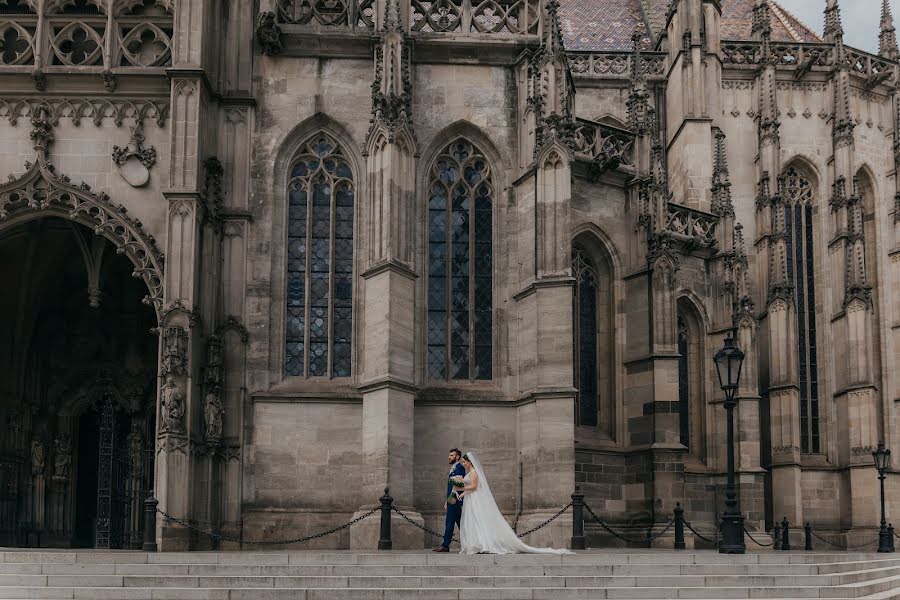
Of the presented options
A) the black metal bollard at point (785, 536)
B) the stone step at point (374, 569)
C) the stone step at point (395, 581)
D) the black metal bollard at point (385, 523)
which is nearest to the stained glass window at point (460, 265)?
the black metal bollard at point (385, 523)

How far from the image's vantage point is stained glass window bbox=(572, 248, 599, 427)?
28.3m

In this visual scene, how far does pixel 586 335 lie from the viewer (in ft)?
94.0

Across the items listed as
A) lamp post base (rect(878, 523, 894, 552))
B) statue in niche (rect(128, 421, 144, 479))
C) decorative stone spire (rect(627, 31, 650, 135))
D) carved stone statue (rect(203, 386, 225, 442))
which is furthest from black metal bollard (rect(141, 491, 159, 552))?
lamp post base (rect(878, 523, 894, 552))

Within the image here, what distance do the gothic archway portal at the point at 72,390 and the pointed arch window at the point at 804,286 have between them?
20.9 meters

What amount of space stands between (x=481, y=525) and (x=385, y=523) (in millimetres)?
2034

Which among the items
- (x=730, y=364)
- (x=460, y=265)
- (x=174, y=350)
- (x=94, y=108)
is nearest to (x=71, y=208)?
(x=94, y=108)

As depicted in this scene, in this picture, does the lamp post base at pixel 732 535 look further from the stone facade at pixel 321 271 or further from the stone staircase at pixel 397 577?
the stone facade at pixel 321 271

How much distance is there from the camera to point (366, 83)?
83.5ft

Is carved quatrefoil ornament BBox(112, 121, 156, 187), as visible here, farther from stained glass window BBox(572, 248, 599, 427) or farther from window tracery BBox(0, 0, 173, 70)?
stained glass window BBox(572, 248, 599, 427)

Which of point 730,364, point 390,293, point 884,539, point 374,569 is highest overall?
point 390,293

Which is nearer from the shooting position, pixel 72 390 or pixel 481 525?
pixel 481 525

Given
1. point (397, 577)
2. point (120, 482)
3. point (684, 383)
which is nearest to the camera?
point (397, 577)

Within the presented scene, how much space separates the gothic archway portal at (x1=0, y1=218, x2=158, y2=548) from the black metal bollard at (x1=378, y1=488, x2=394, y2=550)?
7428mm

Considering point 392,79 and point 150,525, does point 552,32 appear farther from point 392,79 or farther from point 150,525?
point 150,525
